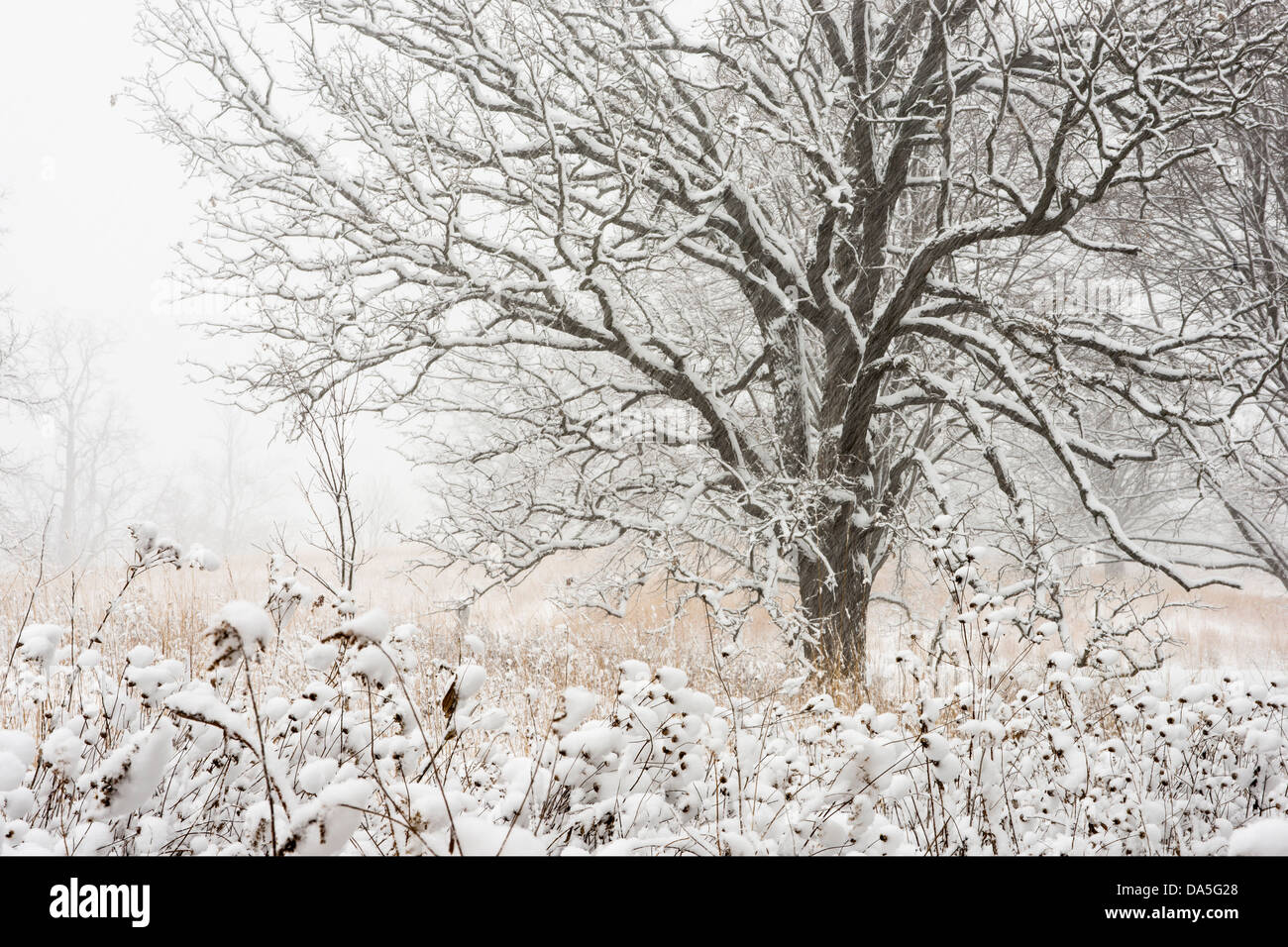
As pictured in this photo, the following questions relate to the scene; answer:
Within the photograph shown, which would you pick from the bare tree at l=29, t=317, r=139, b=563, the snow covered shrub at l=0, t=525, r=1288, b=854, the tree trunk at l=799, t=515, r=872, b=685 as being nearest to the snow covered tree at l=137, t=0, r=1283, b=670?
the tree trunk at l=799, t=515, r=872, b=685

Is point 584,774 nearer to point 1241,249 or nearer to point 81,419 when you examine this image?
point 1241,249

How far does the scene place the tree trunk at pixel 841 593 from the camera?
237 inches

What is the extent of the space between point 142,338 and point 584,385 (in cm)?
10227

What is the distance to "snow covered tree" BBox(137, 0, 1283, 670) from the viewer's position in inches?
201

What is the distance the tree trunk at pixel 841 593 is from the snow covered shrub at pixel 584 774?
3073mm

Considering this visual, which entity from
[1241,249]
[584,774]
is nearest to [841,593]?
[584,774]

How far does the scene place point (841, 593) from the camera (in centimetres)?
646

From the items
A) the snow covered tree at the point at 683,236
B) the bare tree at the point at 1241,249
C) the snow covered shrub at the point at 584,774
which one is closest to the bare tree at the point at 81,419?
the snow covered tree at the point at 683,236

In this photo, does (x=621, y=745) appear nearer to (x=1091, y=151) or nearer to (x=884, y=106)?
(x=884, y=106)

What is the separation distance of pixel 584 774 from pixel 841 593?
202 inches

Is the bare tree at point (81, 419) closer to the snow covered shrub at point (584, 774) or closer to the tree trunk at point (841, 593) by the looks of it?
the tree trunk at point (841, 593)

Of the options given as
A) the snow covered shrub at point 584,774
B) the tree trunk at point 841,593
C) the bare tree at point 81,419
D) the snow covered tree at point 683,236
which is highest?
the bare tree at point 81,419
